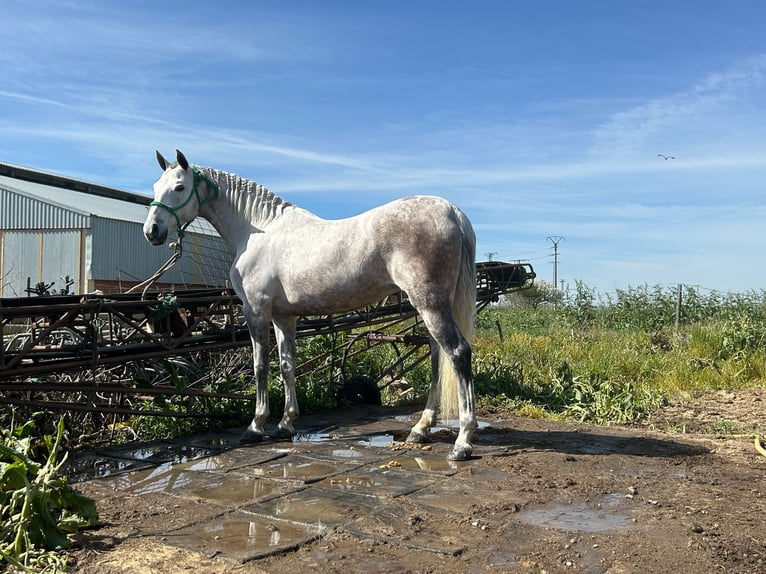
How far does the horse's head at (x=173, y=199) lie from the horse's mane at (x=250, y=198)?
0.73 ft

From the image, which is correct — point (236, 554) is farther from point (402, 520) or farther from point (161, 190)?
point (161, 190)

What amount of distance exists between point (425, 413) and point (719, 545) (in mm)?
3074

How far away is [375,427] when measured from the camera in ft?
22.7

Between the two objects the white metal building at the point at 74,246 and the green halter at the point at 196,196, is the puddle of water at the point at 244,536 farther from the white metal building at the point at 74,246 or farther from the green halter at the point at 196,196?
the white metal building at the point at 74,246

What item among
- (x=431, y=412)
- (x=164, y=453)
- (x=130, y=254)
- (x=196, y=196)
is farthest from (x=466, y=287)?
(x=130, y=254)

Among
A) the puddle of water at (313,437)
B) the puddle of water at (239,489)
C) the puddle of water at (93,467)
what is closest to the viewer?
the puddle of water at (239,489)

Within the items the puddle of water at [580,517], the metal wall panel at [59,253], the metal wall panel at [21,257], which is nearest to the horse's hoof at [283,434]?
the puddle of water at [580,517]

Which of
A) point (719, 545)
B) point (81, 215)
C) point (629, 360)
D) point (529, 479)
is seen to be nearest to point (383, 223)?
point (529, 479)

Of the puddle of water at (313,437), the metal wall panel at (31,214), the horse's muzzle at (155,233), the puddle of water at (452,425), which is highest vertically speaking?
the metal wall panel at (31,214)

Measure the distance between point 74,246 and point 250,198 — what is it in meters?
17.0

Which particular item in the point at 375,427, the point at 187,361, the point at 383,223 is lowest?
the point at 375,427

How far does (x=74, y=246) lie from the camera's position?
21.1 metres

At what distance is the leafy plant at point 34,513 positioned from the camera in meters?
3.03

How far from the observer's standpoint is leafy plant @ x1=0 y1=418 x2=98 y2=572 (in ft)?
9.95
